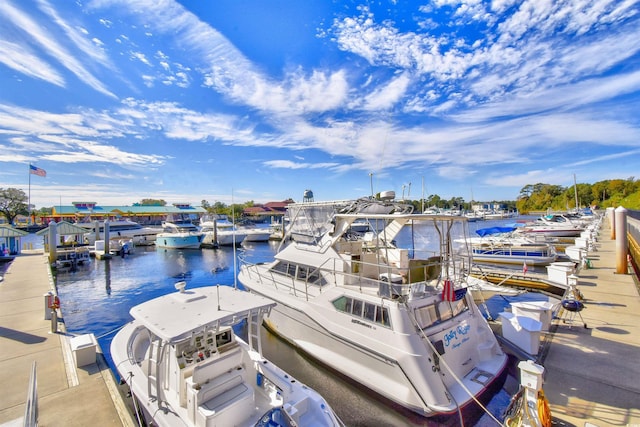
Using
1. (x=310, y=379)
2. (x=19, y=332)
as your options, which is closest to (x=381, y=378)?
(x=310, y=379)

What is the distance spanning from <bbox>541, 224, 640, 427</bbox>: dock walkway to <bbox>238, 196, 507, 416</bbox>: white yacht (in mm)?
1159

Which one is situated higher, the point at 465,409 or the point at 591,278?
the point at 591,278

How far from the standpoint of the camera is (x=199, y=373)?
4086mm

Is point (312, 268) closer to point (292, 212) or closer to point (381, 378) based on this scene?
point (292, 212)

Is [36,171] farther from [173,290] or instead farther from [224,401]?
[224,401]

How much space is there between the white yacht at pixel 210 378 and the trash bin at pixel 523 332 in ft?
18.0

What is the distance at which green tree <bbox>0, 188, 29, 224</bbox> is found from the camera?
2469 inches

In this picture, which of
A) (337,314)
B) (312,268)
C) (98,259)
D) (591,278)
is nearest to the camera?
(337,314)

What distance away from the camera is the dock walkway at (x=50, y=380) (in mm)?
4488

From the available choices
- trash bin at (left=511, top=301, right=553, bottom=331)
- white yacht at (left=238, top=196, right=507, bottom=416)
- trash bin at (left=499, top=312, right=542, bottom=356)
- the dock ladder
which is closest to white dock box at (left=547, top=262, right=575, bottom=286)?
trash bin at (left=511, top=301, right=553, bottom=331)

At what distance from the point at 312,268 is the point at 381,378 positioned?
3554 mm

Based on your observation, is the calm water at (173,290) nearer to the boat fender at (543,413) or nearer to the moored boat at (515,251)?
the boat fender at (543,413)

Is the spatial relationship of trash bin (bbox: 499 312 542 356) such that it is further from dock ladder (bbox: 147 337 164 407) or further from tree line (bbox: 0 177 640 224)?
tree line (bbox: 0 177 640 224)

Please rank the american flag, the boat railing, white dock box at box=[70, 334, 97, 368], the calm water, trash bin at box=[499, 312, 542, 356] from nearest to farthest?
the calm water
white dock box at box=[70, 334, 97, 368]
the boat railing
trash bin at box=[499, 312, 542, 356]
the american flag
